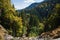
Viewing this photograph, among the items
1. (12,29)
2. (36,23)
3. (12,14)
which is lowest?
(36,23)

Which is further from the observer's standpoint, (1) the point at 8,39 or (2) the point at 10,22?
(2) the point at 10,22

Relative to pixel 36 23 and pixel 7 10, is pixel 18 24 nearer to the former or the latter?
pixel 7 10

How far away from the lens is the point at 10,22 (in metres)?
66.6

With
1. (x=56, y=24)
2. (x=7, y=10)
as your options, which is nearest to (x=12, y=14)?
(x=7, y=10)

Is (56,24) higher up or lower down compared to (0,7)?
lower down

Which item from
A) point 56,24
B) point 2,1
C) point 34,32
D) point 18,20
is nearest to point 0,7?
point 2,1

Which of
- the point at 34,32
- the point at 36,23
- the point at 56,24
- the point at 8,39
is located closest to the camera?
the point at 8,39

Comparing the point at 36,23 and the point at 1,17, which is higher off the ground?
the point at 1,17

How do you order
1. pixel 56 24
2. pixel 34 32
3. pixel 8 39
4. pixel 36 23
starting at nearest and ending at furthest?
pixel 8 39
pixel 56 24
pixel 34 32
pixel 36 23

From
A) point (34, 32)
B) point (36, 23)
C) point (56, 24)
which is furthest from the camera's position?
point (36, 23)

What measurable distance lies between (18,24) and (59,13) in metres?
11.6

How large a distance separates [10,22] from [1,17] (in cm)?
274

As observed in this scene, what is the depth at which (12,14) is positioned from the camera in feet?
219

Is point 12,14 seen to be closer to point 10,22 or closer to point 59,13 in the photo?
point 10,22
